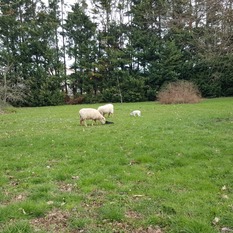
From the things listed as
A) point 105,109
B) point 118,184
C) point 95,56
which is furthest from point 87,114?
point 95,56

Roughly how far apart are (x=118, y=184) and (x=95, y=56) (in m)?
39.3

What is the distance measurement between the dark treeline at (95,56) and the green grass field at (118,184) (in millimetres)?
31283

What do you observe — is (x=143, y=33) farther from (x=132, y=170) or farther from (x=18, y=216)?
(x=18, y=216)

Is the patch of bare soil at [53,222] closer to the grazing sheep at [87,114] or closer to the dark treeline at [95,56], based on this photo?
the grazing sheep at [87,114]

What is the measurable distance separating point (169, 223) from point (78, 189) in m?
2.38

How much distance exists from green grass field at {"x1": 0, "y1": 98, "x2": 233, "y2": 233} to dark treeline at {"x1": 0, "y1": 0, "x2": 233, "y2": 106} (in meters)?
31.3

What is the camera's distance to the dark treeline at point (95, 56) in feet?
135

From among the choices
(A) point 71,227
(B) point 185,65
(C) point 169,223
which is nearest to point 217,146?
(C) point 169,223

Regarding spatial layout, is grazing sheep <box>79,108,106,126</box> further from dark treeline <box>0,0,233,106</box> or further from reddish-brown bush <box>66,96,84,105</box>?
reddish-brown bush <box>66,96,84,105</box>

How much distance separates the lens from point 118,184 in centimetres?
651

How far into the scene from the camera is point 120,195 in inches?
230

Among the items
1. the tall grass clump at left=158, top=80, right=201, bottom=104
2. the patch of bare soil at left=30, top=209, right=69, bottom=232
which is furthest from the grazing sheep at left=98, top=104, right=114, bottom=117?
the patch of bare soil at left=30, top=209, right=69, bottom=232

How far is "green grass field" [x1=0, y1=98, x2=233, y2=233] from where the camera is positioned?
474cm

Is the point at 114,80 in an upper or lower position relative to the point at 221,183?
upper
